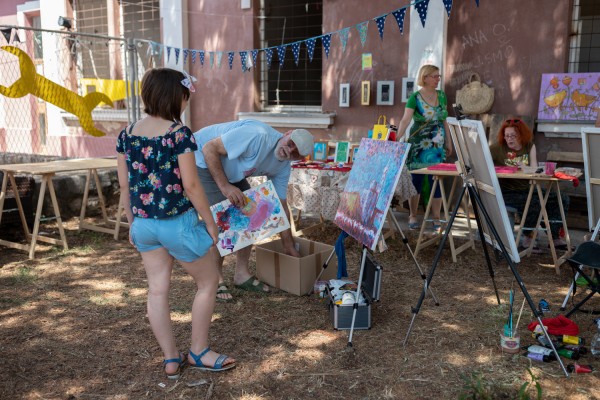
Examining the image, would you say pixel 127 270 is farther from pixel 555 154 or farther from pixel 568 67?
pixel 568 67

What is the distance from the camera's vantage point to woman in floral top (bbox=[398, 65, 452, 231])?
5480mm

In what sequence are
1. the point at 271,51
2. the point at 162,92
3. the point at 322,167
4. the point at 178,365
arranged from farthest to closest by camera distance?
the point at 271,51 → the point at 322,167 → the point at 178,365 → the point at 162,92

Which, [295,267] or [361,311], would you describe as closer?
[361,311]

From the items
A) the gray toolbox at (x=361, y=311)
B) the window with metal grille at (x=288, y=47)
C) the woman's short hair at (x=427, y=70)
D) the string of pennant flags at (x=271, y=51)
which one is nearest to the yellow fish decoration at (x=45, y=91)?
the string of pennant flags at (x=271, y=51)

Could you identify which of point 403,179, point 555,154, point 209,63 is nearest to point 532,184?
point 403,179

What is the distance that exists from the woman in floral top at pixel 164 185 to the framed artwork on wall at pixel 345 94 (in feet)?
16.2

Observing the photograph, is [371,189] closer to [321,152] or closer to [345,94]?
[321,152]

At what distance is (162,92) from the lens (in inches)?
98.7

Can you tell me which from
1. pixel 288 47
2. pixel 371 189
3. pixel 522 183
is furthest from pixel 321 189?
pixel 288 47

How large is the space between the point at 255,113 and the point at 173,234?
19.2 feet

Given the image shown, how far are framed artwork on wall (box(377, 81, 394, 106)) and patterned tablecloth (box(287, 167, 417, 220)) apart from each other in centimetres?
182

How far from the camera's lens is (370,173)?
3.46 metres

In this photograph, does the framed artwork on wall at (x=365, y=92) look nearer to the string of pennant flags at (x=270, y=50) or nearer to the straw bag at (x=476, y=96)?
the string of pennant flags at (x=270, y=50)

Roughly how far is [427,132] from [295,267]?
2.35 m
